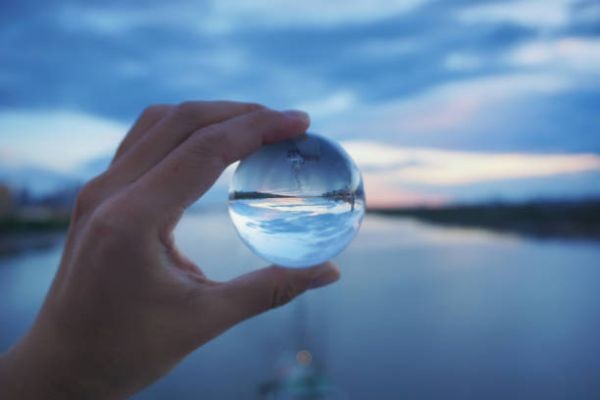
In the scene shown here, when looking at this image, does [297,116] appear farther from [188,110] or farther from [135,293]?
[135,293]

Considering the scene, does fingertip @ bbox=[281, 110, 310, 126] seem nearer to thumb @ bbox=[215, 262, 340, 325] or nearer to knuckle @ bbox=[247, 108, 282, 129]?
knuckle @ bbox=[247, 108, 282, 129]

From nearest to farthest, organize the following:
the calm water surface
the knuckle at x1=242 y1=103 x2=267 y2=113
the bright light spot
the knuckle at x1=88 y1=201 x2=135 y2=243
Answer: the knuckle at x1=88 y1=201 x2=135 y2=243 → the knuckle at x1=242 y1=103 x2=267 y2=113 → the bright light spot → the calm water surface

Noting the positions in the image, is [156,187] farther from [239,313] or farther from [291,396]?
[291,396]

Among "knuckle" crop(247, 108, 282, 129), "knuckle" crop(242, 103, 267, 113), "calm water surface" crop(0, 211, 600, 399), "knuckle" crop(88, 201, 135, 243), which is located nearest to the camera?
"knuckle" crop(88, 201, 135, 243)

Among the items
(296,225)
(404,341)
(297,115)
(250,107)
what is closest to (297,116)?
Result: (297,115)

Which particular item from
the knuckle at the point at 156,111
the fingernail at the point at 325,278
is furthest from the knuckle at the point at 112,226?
the fingernail at the point at 325,278

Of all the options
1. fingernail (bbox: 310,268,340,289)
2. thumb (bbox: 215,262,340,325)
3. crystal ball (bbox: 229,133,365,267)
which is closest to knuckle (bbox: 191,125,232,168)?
crystal ball (bbox: 229,133,365,267)
